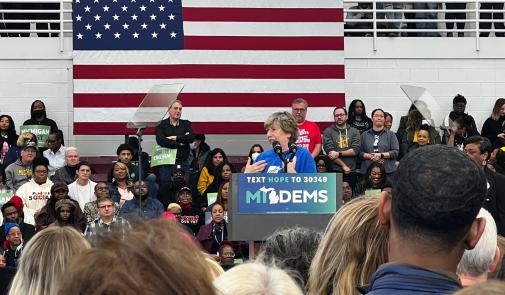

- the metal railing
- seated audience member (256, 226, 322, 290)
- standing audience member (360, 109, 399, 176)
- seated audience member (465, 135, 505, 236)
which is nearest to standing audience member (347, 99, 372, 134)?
standing audience member (360, 109, 399, 176)

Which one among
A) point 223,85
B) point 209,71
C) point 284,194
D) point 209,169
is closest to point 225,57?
point 209,71

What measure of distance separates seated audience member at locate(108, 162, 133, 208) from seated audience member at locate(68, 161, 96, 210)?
23 cm

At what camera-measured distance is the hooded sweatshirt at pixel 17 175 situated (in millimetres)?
14109

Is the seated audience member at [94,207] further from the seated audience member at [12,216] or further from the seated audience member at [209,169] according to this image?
the seated audience member at [209,169]

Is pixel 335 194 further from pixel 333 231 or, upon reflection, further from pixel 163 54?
pixel 163 54

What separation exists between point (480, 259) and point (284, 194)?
4.47 meters

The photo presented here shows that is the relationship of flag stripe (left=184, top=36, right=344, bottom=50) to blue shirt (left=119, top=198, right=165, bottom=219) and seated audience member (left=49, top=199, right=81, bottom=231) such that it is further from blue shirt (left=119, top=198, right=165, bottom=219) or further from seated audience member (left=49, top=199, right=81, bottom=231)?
seated audience member (left=49, top=199, right=81, bottom=231)

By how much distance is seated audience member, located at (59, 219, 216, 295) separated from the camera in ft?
5.96

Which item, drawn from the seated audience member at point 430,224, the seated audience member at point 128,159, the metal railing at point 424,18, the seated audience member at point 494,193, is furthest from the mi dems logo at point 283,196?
the metal railing at point 424,18

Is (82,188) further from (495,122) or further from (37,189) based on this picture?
(495,122)

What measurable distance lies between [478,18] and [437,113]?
6.77 metres

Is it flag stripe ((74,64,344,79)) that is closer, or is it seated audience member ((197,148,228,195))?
seated audience member ((197,148,228,195))

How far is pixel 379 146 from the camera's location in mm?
14797

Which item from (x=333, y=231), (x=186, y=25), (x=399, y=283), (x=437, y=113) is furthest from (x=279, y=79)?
(x=399, y=283)
